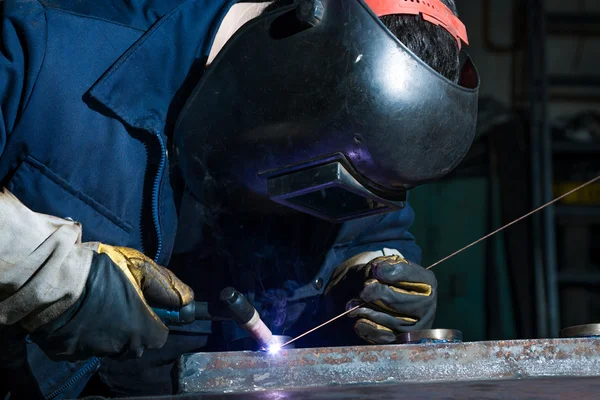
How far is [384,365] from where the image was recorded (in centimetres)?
135

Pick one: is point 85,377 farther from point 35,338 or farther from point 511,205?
point 511,205

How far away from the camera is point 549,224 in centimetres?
377

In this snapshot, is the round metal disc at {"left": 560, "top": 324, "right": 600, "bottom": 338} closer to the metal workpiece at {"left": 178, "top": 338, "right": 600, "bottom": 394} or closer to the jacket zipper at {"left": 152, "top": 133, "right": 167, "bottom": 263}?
the metal workpiece at {"left": 178, "top": 338, "right": 600, "bottom": 394}

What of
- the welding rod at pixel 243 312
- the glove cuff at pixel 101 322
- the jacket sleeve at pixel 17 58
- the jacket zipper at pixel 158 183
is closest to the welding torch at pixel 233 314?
the welding rod at pixel 243 312

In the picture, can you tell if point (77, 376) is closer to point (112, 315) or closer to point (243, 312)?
point (112, 315)

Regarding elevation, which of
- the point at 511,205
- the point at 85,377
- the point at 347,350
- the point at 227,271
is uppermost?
the point at 511,205

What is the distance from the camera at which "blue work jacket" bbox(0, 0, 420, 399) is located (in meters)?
1.51

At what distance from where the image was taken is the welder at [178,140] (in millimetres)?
1419

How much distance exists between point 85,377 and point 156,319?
0.38m

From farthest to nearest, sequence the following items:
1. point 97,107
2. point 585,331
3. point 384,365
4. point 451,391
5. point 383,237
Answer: point 383,237 → point 97,107 → point 585,331 → point 384,365 → point 451,391

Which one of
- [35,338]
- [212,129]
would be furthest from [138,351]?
[212,129]

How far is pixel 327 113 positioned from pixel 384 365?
0.50m

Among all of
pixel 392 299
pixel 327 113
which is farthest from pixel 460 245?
pixel 327 113

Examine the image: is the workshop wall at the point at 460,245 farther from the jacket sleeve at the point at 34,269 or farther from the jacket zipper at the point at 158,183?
the jacket sleeve at the point at 34,269
